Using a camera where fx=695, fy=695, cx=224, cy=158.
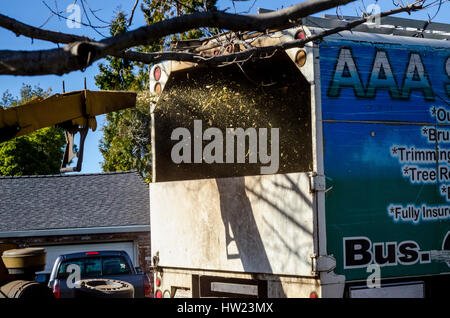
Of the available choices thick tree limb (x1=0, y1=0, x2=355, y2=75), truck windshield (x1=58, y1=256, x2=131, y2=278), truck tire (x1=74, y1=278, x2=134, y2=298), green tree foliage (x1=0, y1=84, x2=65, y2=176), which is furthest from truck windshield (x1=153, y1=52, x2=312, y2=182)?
green tree foliage (x1=0, y1=84, x2=65, y2=176)

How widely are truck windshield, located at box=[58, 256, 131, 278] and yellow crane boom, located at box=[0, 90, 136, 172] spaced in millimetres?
7933

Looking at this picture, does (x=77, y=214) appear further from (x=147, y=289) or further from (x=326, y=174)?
(x=326, y=174)

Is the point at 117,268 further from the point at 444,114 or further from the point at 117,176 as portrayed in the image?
the point at 117,176

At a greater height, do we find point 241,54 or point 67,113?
point 241,54

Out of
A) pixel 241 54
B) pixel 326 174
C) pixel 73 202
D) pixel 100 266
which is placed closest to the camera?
pixel 326 174

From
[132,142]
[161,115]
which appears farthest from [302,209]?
[132,142]

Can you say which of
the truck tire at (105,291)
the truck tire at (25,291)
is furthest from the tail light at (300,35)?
the truck tire at (105,291)

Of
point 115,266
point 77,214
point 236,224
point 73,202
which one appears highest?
point 73,202

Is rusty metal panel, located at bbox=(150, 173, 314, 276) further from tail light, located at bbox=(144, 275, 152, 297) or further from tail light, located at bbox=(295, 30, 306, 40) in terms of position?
tail light, located at bbox=(144, 275, 152, 297)

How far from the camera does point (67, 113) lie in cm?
776

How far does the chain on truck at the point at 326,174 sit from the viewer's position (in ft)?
20.5

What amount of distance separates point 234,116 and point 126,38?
2764mm

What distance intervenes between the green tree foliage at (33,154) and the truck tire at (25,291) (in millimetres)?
45834

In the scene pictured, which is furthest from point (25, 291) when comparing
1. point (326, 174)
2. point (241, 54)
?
A: point (326, 174)
